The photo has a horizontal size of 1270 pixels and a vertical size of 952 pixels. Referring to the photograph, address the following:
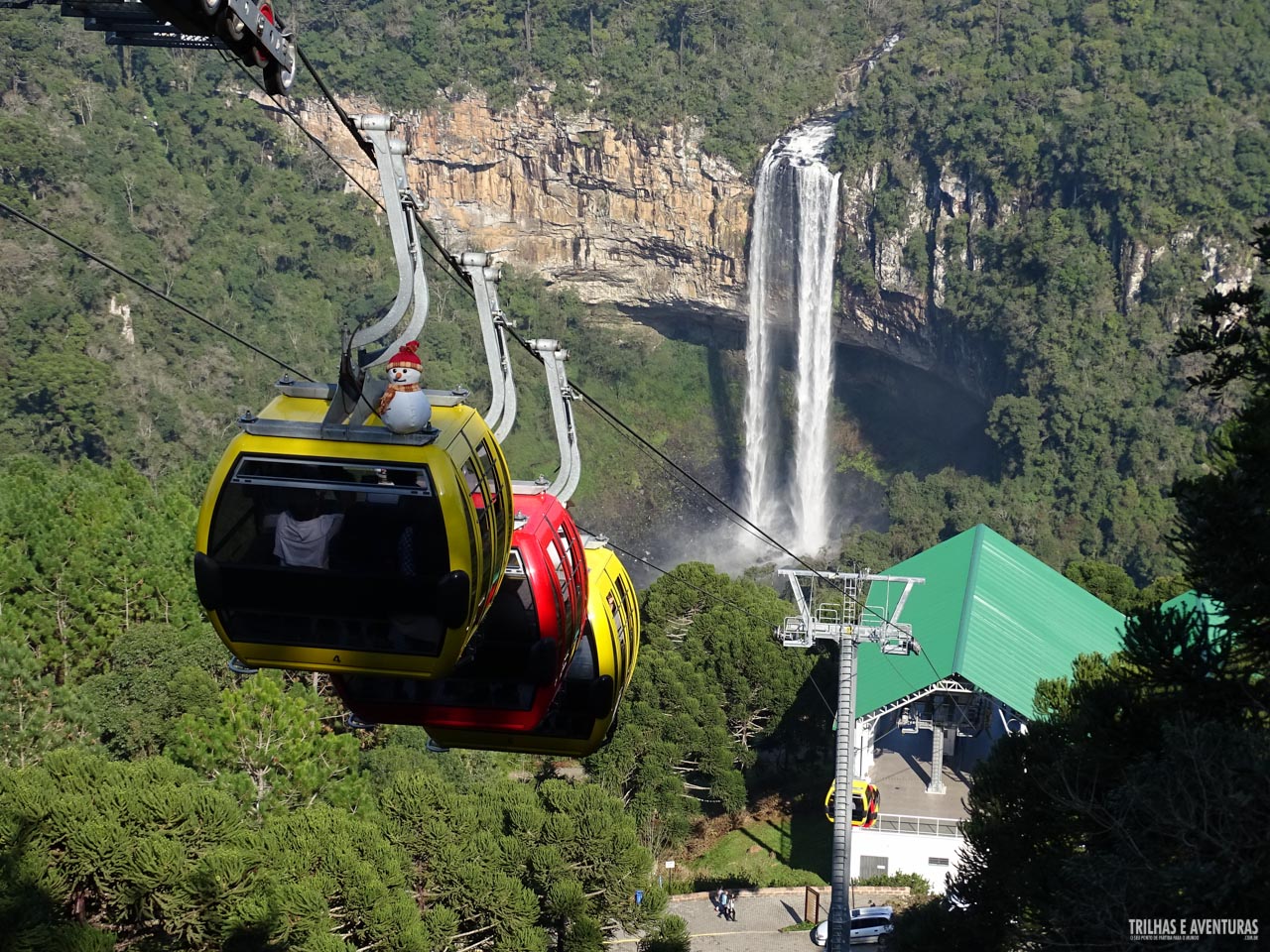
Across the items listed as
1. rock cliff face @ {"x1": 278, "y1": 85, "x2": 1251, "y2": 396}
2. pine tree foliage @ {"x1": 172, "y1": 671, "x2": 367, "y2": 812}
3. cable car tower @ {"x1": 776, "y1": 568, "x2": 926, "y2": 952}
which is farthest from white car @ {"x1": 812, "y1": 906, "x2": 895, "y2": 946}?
rock cliff face @ {"x1": 278, "y1": 85, "x2": 1251, "y2": 396}

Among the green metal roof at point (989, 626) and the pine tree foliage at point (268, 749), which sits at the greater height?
the green metal roof at point (989, 626)

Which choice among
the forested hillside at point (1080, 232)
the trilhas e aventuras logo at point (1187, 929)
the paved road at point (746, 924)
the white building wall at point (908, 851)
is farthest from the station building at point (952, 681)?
the forested hillside at point (1080, 232)

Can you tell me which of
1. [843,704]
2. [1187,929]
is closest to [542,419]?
[843,704]

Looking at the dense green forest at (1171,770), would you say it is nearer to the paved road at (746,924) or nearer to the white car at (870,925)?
the white car at (870,925)

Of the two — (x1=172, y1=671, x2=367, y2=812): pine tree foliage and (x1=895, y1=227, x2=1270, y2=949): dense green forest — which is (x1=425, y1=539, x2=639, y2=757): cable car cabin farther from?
(x1=172, y1=671, x2=367, y2=812): pine tree foliage

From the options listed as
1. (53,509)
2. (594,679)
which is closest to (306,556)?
(594,679)

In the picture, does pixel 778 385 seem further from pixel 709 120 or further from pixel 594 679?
pixel 594 679

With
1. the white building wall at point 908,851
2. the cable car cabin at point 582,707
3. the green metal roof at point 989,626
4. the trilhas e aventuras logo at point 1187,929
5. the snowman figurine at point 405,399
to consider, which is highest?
the green metal roof at point 989,626
